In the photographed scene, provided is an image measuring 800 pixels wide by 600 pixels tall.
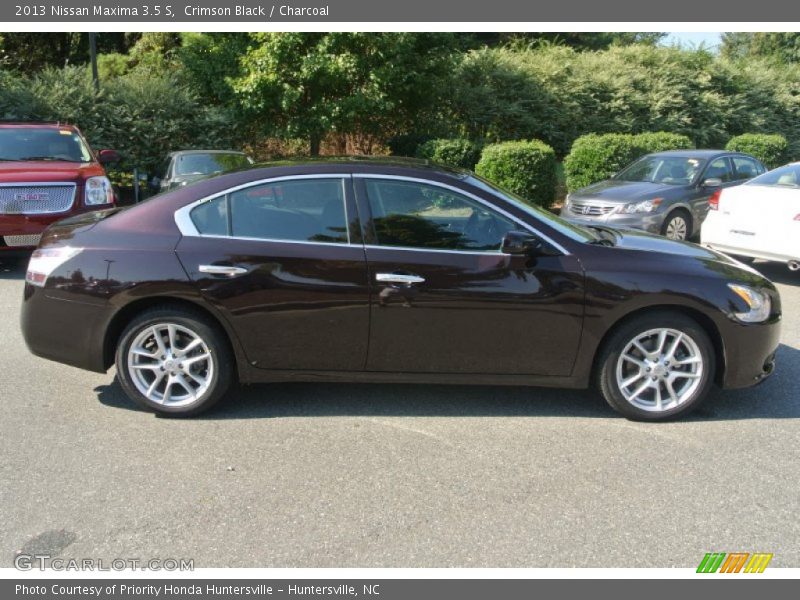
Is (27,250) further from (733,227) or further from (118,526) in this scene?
(733,227)

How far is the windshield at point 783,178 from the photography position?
28.4ft

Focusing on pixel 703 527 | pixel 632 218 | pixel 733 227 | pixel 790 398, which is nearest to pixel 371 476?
pixel 703 527

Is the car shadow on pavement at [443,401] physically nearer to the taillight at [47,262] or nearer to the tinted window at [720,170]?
the taillight at [47,262]

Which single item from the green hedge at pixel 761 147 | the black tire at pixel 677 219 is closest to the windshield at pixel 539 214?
the black tire at pixel 677 219

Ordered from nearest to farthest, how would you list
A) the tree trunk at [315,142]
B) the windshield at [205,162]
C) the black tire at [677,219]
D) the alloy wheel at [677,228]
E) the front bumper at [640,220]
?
1. the front bumper at [640,220]
2. the black tire at [677,219]
3. the alloy wheel at [677,228]
4. the windshield at [205,162]
5. the tree trunk at [315,142]

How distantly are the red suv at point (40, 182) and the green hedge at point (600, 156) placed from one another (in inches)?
366

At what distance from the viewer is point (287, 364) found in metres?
4.56

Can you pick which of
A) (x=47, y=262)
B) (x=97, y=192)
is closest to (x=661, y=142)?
(x=97, y=192)

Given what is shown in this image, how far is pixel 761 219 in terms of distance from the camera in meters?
8.34

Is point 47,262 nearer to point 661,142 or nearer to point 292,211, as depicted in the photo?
point 292,211

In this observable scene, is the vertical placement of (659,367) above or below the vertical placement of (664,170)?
below

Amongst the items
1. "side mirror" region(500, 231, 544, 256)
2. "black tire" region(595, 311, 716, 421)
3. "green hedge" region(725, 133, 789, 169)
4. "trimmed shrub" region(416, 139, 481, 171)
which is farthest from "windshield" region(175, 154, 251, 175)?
"green hedge" region(725, 133, 789, 169)

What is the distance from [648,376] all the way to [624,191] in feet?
23.2

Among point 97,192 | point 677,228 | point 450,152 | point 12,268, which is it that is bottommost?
point 12,268
